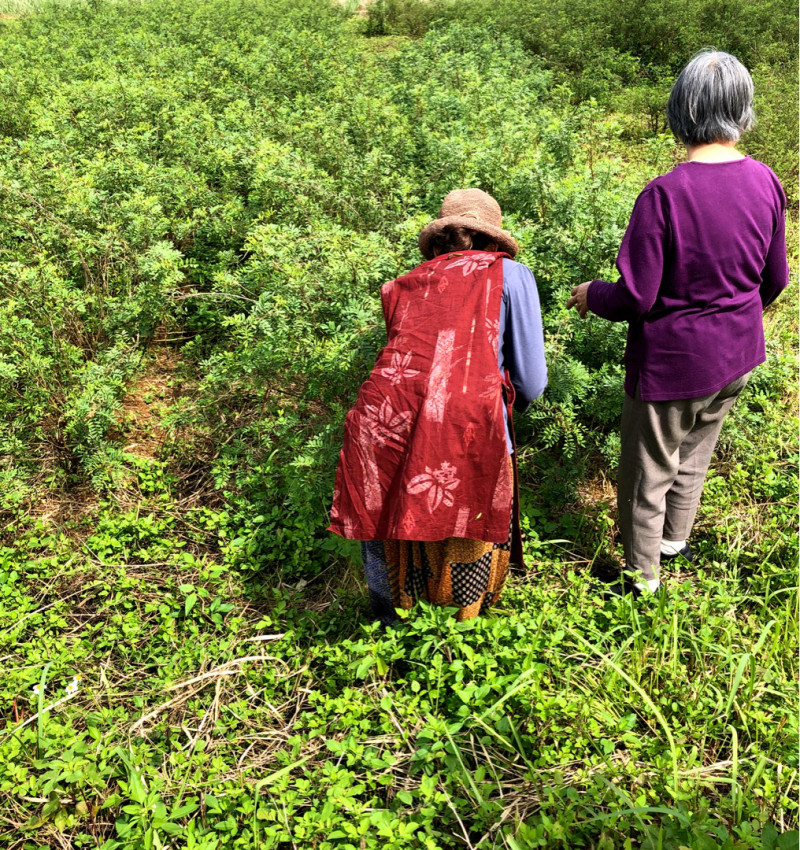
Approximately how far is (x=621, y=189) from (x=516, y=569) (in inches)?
89.2

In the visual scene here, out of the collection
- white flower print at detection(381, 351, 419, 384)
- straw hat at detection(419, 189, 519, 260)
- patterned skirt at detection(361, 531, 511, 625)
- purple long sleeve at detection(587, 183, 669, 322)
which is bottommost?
patterned skirt at detection(361, 531, 511, 625)

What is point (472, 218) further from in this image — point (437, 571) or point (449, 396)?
point (437, 571)

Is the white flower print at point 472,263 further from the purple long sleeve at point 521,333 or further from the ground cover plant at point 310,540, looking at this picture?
the ground cover plant at point 310,540

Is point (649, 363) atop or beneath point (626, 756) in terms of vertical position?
atop

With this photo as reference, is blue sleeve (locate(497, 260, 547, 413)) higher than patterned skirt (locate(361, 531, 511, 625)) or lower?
higher

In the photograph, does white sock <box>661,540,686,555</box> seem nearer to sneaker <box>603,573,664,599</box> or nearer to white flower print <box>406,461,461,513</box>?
sneaker <box>603,573,664,599</box>

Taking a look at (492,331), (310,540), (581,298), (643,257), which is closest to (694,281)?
(643,257)

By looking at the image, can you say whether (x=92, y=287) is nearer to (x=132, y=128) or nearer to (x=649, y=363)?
(x=132, y=128)

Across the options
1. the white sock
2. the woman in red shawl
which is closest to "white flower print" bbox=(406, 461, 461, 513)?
the woman in red shawl

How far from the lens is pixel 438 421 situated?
6.97 feet

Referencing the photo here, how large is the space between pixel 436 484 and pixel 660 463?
929 mm

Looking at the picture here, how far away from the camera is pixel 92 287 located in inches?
172

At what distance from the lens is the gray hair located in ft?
6.65

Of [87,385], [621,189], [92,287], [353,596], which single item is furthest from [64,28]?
[353,596]
